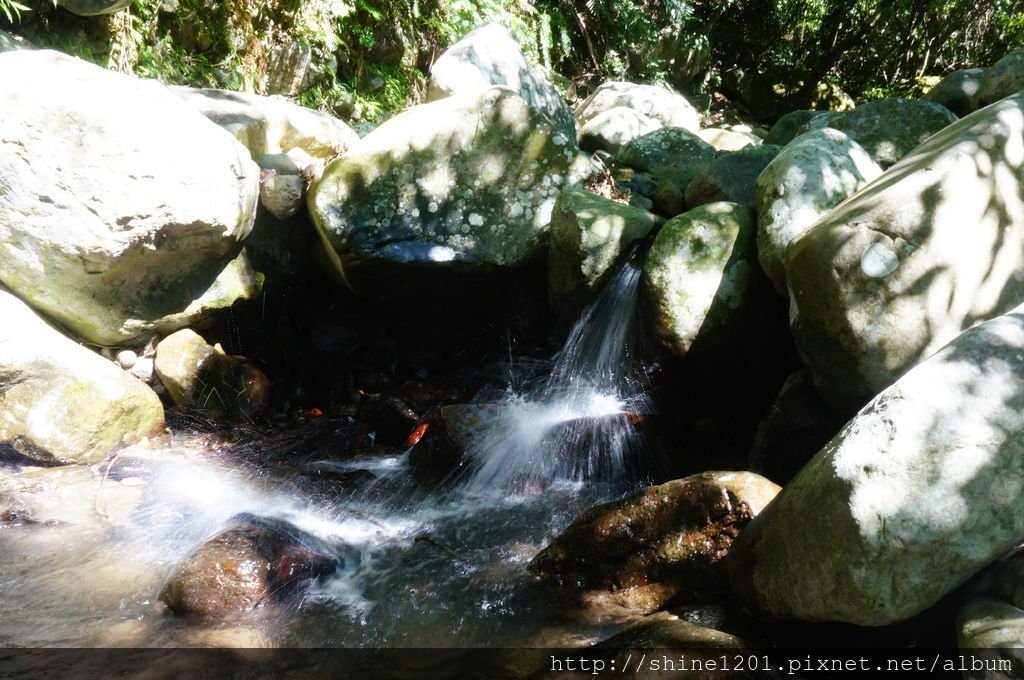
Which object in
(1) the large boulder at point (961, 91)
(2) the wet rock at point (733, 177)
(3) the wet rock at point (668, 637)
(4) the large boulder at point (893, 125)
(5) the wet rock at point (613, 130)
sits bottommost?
(3) the wet rock at point (668, 637)

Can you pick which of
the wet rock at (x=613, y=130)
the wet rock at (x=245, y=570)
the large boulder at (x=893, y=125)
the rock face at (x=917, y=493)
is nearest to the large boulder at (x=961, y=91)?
the large boulder at (x=893, y=125)

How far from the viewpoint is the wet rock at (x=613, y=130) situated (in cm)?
800

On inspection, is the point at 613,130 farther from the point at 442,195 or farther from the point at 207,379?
the point at 207,379

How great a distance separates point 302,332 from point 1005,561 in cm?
487

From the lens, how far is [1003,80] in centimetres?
618

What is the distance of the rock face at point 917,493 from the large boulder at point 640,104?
6979 mm

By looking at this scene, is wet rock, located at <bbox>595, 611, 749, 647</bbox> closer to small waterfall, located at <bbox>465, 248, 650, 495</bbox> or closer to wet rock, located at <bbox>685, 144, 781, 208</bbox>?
small waterfall, located at <bbox>465, 248, 650, 495</bbox>

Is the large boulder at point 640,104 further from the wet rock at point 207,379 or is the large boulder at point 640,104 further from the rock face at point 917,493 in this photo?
the rock face at point 917,493

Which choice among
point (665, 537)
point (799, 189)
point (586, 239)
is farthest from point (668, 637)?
point (586, 239)

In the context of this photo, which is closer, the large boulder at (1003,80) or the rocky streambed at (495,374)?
the rocky streambed at (495,374)

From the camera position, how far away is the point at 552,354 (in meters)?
5.64

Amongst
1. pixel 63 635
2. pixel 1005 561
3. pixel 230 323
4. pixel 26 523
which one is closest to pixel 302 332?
pixel 230 323

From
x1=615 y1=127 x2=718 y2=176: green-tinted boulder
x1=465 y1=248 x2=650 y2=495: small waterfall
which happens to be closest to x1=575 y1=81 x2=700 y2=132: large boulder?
x1=615 y1=127 x2=718 y2=176: green-tinted boulder

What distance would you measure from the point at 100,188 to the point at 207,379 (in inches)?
56.7
